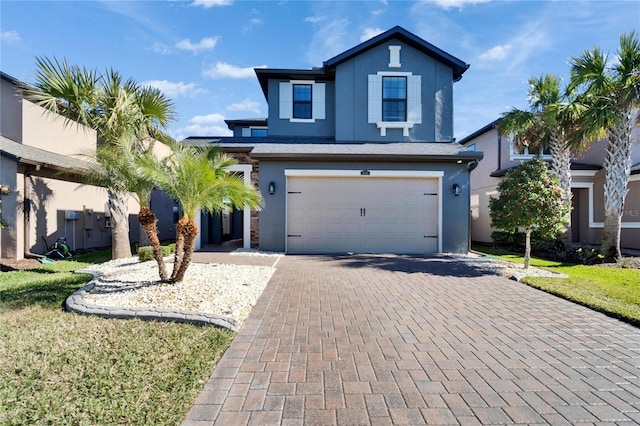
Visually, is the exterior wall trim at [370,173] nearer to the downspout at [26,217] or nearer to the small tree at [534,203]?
the small tree at [534,203]

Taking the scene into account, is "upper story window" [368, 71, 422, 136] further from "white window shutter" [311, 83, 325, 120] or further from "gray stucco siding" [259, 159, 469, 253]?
"gray stucco siding" [259, 159, 469, 253]

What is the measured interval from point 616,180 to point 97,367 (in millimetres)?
14003

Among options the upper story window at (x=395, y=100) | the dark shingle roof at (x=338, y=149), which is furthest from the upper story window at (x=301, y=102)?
the upper story window at (x=395, y=100)

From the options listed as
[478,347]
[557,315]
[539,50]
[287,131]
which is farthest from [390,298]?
[539,50]

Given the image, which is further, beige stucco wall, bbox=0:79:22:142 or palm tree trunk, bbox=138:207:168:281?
beige stucco wall, bbox=0:79:22:142

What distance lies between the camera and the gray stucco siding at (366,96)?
12.7 meters

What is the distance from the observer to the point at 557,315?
16.0 feet

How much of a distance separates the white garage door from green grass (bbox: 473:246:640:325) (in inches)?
163

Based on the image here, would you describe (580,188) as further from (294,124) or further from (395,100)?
(294,124)

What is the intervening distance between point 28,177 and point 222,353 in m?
10.4

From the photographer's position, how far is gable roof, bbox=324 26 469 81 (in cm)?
1234

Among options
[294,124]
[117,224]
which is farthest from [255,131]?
[117,224]

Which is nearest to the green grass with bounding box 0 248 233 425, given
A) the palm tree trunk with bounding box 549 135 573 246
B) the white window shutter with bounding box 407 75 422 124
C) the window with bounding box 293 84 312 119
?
the window with bounding box 293 84 312 119

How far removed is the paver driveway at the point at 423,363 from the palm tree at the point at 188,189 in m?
1.75
